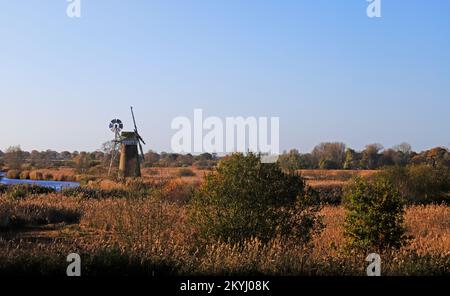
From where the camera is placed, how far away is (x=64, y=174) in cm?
6178

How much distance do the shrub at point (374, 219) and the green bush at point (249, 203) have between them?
1045 millimetres

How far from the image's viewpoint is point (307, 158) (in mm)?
89375

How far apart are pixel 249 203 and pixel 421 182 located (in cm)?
2818

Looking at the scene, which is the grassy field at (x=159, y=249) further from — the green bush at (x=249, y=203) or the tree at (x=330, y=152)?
the tree at (x=330, y=152)

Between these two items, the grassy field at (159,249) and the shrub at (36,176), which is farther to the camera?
the shrub at (36,176)

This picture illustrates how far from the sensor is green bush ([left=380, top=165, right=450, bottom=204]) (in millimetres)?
37094

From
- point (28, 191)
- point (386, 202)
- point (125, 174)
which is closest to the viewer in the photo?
point (386, 202)

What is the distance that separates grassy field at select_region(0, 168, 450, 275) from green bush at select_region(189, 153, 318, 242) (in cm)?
47

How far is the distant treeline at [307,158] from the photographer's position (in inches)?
2958

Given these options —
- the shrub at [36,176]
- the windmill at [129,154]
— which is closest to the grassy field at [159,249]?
the windmill at [129,154]

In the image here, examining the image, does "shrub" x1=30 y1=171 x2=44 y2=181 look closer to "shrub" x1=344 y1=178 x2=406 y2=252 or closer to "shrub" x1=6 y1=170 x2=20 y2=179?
"shrub" x1=6 y1=170 x2=20 y2=179

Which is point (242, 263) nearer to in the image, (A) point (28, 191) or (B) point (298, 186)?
(B) point (298, 186)
